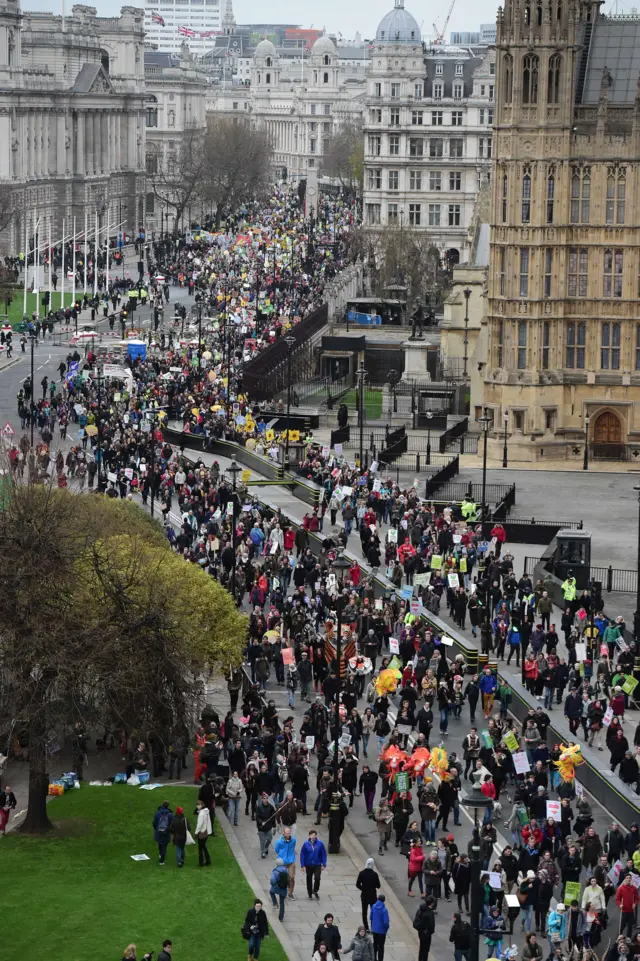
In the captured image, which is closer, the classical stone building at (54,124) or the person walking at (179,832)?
the person walking at (179,832)

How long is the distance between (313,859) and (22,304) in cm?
9347

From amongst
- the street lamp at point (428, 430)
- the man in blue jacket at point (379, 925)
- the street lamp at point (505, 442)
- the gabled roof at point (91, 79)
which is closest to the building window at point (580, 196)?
the street lamp at point (505, 442)

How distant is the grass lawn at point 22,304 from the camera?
120 metres

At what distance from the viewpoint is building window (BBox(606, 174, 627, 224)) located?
78.1m

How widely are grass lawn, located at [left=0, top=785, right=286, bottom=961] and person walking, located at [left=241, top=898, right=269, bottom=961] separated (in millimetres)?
428

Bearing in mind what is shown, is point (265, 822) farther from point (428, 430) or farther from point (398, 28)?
point (398, 28)

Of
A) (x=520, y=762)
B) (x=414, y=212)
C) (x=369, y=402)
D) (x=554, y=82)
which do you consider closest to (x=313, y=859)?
(x=520, y=762)

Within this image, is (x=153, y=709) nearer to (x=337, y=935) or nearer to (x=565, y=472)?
(x=337, y=935)

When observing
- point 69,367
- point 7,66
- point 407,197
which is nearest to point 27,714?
point 69,367

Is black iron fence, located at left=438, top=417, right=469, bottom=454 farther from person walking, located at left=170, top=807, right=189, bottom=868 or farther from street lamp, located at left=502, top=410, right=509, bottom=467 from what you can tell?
person walking, located at left=170, top=807, right=189, bottom=868

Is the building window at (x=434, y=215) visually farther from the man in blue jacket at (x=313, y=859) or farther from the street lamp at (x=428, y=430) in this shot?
the man in blue jacket at (x=313, y=859)

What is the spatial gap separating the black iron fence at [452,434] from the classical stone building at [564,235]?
2119 mm

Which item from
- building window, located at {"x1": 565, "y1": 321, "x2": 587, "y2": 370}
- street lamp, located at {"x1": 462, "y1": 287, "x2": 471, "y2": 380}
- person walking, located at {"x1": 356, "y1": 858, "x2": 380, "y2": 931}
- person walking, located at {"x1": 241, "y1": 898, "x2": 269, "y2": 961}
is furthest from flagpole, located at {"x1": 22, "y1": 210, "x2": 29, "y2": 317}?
person walking, located at {"x1": 241, "y1": 898, "x2": 269, "y2": 961}

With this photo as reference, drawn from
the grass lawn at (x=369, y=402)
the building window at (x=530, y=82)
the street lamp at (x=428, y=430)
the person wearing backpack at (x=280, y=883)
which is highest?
the building window at (x=530, y=82)
